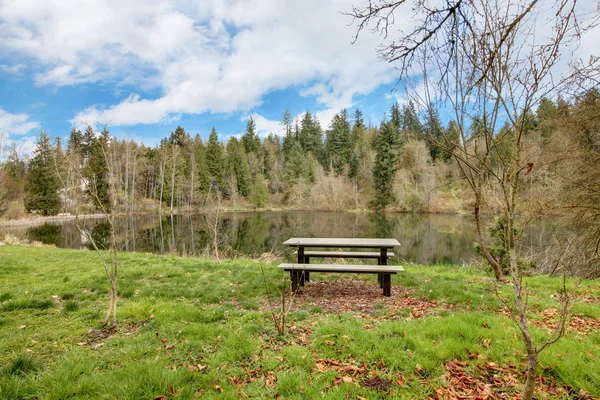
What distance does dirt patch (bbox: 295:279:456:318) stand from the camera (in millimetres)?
4348

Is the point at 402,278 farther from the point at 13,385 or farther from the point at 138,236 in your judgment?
Answer: the point at 138,236

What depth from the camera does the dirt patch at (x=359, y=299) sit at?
4.35m

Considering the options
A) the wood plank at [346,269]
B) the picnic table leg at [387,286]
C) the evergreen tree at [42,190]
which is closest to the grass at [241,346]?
the picnic table leg at [387,286]

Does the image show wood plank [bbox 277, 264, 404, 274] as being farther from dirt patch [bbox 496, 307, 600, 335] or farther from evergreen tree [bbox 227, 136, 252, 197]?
evergreen tree [bbox 227, 136, 252, 197]

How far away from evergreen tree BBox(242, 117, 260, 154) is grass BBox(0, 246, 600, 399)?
53964mm

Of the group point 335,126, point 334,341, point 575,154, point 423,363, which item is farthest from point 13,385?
point 335,126

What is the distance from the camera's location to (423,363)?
106 inches

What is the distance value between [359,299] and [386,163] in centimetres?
3764

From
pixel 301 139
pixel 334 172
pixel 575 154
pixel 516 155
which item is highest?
pixel 301 139

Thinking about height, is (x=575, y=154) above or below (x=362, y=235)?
above

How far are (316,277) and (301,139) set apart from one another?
2161 inches

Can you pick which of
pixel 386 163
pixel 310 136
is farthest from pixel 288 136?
pixel 386 163

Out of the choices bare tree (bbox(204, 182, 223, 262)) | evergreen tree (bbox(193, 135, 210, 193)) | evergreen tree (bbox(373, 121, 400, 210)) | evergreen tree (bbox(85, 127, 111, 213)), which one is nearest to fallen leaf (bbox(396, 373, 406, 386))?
evergreen tree (bbox(85, 127, 111, 213))

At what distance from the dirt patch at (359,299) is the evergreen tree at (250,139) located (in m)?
53.3
